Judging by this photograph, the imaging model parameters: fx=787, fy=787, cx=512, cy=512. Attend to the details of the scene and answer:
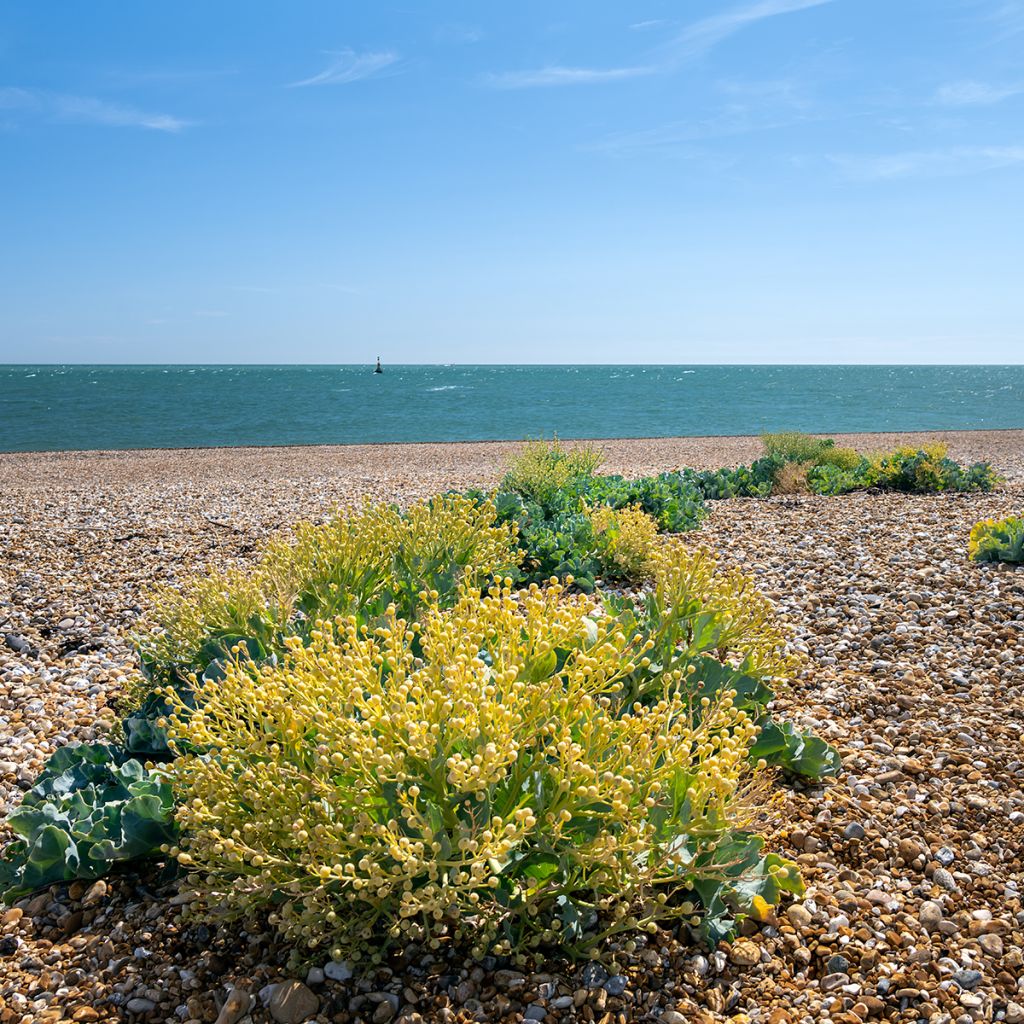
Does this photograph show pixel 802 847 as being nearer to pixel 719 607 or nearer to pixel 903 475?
pixel 719 607

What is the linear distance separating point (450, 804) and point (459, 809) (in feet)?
0.10

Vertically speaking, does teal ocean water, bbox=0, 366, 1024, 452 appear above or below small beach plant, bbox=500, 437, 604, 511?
above

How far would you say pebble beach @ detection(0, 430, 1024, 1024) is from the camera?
228cm

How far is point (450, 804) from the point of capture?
224 centimetres

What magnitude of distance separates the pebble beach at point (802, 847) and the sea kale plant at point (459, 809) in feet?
0.48

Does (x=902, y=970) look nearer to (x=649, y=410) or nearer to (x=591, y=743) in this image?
(x=591, y=743)

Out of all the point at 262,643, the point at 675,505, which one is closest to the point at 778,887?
the point at 262,643

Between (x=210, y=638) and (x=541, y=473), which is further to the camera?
(x=541, y=473)

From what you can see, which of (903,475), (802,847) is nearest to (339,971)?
(802,847)

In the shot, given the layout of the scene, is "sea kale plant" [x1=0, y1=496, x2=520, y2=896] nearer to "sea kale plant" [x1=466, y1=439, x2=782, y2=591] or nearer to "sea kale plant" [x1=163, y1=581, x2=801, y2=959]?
"sea kale plant" [x1=163, y1=581, x2=801, y2=959]

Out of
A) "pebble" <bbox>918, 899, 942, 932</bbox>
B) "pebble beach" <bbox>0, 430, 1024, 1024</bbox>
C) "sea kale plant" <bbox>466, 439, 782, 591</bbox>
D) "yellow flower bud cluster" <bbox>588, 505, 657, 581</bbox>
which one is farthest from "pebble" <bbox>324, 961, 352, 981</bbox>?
"yellow flower bud cluster" <bbox>588, 505, 657, 581</bbox>

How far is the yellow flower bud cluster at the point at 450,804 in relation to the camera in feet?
6.93

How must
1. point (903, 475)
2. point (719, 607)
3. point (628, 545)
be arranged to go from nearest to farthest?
point (719, 607) → point (628, 545) → point (903, 475)

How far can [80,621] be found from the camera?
5742mm
